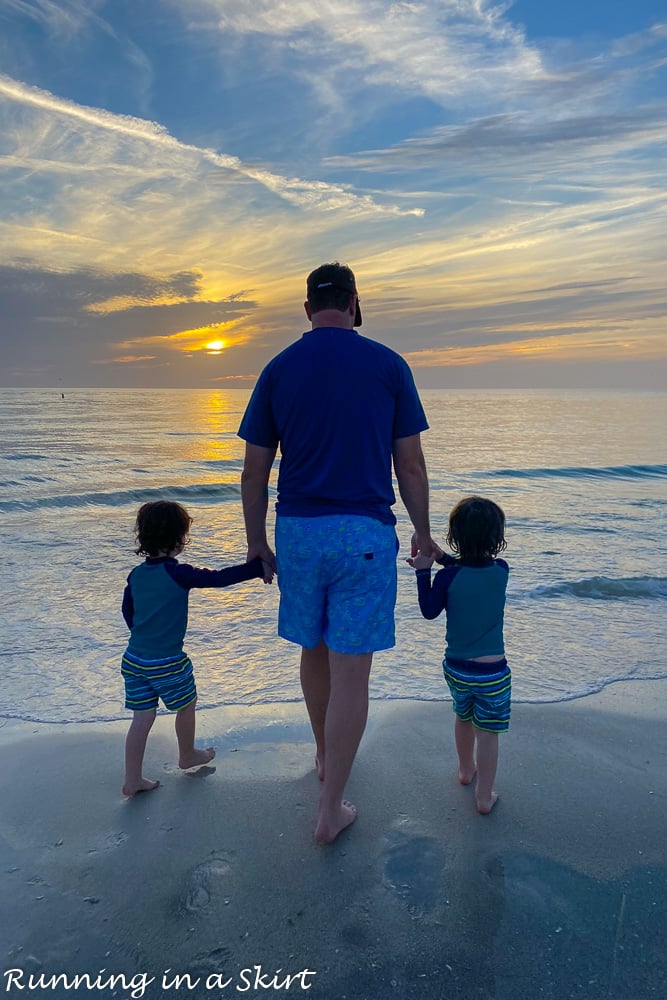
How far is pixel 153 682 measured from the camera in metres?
3.14

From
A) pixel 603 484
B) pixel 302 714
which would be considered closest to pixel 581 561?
pixel 302 714

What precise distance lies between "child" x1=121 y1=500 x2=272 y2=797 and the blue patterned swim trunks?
0.33 metres

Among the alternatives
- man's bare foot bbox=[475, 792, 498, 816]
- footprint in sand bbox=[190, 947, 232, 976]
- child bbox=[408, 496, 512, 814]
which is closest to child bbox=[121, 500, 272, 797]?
child bbox=[408, 496, 512, 814]

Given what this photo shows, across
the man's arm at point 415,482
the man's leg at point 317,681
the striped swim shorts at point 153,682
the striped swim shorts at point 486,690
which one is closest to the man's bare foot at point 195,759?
the striped swim shorts at point 153,682

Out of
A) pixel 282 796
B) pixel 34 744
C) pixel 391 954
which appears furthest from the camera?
pixel 34 744

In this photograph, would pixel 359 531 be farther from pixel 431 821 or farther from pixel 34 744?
pixel 34 744

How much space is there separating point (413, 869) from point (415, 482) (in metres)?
1.51

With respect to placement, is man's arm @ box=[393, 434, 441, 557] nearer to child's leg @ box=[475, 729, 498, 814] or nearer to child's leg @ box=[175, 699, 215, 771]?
child's leg @ box=[475, 729, 498, 814]

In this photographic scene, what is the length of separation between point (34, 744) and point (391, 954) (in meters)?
2.39

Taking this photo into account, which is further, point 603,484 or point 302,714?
point 603,484

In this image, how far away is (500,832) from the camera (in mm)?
2797

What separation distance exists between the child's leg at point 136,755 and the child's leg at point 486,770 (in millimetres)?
1514

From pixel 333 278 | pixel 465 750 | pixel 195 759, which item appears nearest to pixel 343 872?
pixel 465 750

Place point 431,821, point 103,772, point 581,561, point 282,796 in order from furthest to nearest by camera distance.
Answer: point 581,561
point 103,772
point 282,796
point 431,821
